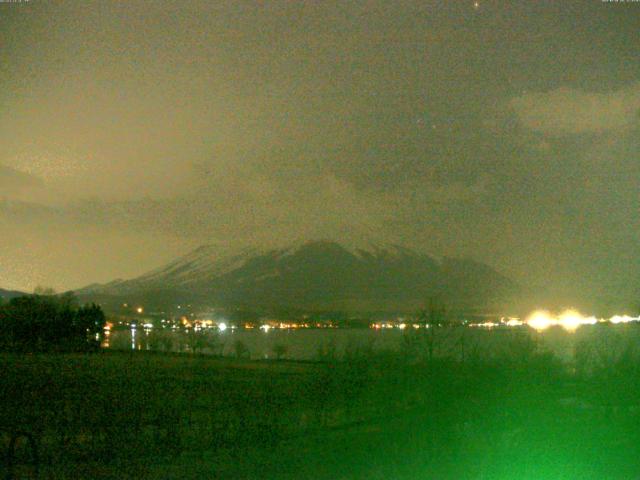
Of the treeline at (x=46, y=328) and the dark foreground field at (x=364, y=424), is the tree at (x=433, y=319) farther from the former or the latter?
the treeline at (x=46, y=328)

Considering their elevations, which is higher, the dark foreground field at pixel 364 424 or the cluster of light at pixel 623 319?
the cluster of light at pixel 623 319

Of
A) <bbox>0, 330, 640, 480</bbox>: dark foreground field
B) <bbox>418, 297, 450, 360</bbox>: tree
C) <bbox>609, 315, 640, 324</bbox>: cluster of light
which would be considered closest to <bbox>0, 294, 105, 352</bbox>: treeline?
<bbox>418, 297, 450, 360</bbox>: tree

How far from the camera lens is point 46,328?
8531cm

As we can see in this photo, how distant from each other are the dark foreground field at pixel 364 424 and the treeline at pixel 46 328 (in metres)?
46.0

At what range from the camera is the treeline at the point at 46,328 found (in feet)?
268

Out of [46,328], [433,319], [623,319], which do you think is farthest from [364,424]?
[46,328]

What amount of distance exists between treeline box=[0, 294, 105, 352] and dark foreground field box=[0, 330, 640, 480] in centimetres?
4596

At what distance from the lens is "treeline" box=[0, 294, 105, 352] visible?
81.6m

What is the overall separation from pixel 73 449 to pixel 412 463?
675cm

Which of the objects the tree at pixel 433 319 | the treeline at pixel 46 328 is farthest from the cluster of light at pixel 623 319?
the treeline at pixel 46 328

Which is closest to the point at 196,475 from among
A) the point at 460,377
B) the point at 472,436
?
the point at 472,436

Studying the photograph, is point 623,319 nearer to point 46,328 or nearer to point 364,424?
point 364,424

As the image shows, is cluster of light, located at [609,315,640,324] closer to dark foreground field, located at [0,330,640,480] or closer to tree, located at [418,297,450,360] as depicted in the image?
tree, located at [418,297,450,360]

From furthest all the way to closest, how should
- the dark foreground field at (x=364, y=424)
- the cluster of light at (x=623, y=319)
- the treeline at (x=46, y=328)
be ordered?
1. the treeline at (x=46, y=328)
2. the cluster of light at (x=623, y=319)
3. the dark foreground field at (x=364, y=424)
